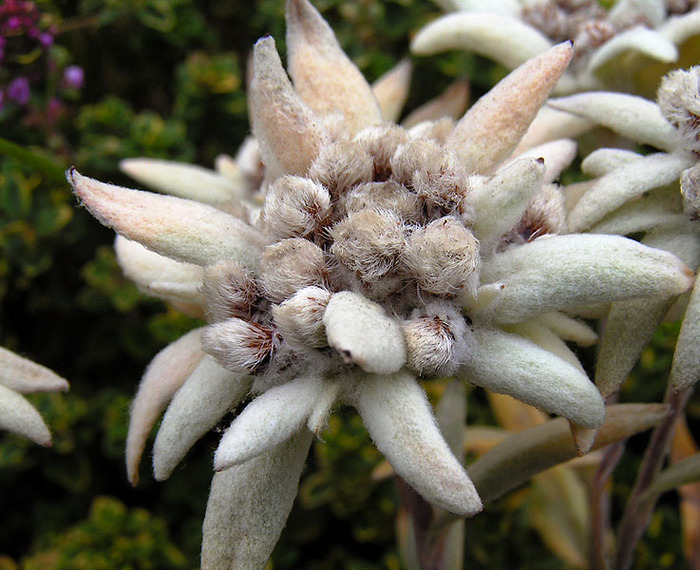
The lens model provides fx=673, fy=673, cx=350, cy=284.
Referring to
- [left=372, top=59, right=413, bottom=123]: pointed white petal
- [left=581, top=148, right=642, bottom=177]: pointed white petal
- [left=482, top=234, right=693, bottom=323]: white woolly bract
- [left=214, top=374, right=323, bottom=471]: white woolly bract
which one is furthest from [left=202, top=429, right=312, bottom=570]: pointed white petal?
[left=372, top=59, right=413, bottom=123]: pointed white petal

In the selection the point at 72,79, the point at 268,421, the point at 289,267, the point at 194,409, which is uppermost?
the point at 289,267

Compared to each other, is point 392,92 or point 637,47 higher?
point 637,47

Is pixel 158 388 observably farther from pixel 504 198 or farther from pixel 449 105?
pixel 449 105

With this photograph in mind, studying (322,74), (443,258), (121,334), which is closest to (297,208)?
(443,258)

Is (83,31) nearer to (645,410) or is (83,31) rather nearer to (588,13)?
(588,13)

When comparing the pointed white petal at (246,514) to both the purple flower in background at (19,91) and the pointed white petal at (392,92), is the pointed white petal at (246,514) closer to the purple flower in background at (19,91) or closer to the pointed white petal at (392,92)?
the pointed white petal at (392,92)

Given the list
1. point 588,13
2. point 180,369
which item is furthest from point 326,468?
point 588,13

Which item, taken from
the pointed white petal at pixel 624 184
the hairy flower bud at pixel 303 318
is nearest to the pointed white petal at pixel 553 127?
the pointed white petal at pixel 624 184

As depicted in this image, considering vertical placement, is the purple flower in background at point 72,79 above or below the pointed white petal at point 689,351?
below
